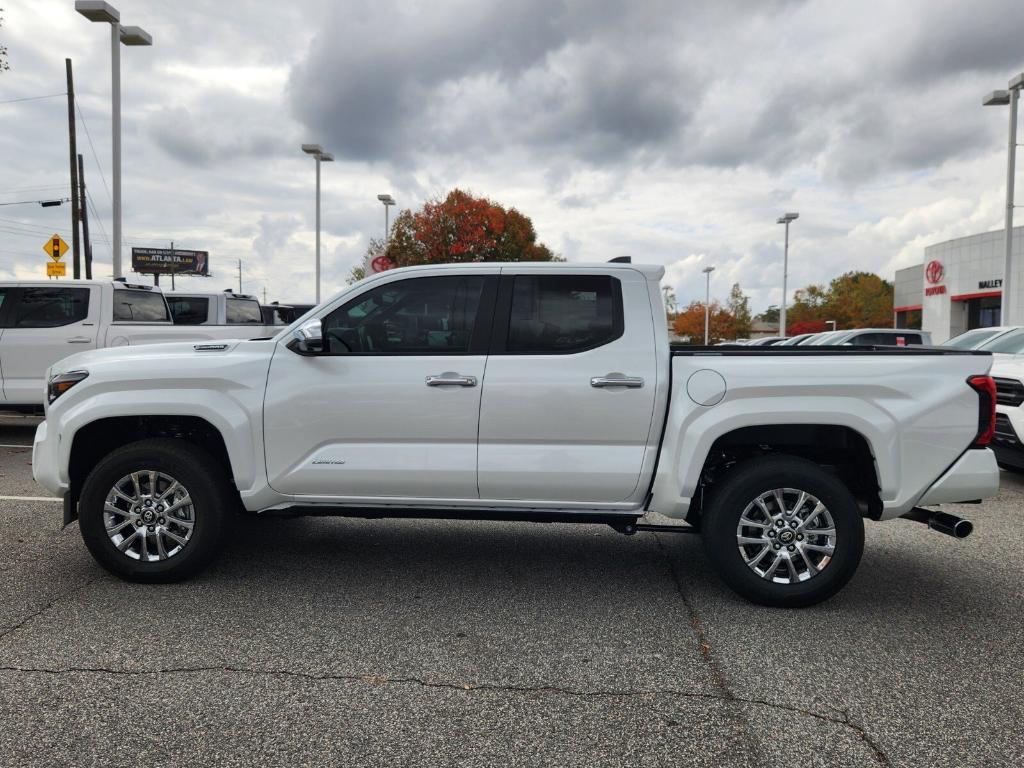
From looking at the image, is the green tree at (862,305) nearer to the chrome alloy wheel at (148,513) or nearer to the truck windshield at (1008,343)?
the truck windshield at (1008,343)

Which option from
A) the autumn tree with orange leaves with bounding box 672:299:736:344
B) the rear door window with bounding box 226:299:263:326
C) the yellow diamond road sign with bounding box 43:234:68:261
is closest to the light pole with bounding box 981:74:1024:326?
the rear door window with bounding box 226:299:263:326

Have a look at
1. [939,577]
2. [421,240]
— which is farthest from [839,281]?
[939,577]

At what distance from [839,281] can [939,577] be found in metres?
89.9

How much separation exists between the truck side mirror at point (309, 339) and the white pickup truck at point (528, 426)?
20mm

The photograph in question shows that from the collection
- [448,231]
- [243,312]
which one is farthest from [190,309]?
[448,231]

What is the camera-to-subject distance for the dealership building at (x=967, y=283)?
38344 millimetres

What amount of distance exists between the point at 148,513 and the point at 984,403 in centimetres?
470

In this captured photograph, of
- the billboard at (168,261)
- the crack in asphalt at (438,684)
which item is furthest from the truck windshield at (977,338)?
the billboard at (168,261)

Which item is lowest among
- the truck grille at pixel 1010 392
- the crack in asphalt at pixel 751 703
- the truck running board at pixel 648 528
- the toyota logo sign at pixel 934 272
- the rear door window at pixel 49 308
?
the crack in asphalt at pixel 751 703

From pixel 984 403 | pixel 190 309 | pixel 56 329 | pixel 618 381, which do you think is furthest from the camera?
pixel 190 309

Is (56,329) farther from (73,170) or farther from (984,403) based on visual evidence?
(73,170)

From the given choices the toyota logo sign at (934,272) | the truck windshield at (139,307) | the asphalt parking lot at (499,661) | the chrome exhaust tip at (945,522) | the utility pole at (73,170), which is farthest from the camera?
the toyota logo sign at (934,272)

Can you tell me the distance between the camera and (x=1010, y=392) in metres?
7.83

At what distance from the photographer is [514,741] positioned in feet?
9.72
